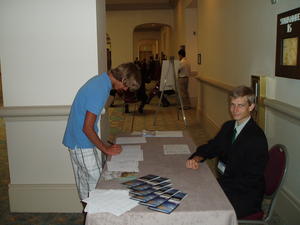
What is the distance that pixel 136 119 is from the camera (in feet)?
28.5

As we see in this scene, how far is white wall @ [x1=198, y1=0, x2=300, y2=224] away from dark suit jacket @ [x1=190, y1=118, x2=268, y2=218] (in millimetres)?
868

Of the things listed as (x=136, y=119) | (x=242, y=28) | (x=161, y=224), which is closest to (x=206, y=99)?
(x=136, y=119)

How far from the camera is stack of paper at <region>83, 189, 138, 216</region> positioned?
1.59 metres

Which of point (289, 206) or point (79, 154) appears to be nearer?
point (79, 154)

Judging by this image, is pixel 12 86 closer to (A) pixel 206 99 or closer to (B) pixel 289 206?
(B) pixel 289 206

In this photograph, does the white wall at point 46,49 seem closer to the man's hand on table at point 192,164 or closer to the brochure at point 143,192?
the man's hand on table at point 192,164

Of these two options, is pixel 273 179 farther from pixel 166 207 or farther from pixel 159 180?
pixel 166 207

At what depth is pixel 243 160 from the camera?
219cm

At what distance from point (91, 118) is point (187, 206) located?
941 mm

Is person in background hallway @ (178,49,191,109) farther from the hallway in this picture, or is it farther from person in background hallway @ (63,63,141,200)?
person in background hallway @ (63,63,141,200)

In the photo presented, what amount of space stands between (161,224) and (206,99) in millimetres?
5768

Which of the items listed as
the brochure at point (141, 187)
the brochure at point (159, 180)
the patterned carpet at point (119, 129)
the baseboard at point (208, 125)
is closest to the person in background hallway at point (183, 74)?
the patterned carpet at point (119, 129)

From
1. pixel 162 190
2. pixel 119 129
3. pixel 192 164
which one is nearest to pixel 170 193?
pixel 162 190

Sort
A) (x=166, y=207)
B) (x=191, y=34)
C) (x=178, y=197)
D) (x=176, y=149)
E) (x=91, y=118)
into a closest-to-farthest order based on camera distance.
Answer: (x=166, y=207) < (x=178, y=197) < (x=91, y=118) < (x=176, y=149) < (x=191, y=34)
